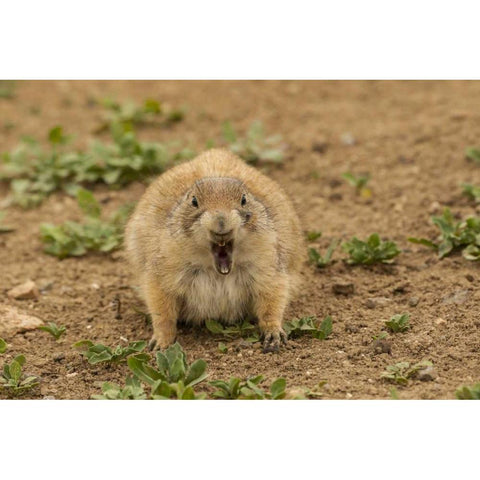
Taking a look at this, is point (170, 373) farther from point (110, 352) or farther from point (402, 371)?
point (402, 371)

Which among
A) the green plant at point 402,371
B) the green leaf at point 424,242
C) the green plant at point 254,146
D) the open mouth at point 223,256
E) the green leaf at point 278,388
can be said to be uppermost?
the green plant at point 254,146

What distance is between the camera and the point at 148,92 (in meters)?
13.3

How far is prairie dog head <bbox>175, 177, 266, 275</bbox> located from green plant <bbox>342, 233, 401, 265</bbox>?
1.59 metres

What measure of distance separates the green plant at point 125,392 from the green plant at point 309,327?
4.70 feet

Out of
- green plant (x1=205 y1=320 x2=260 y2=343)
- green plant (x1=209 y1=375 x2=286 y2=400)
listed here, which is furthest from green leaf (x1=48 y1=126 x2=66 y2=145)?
green plant (x1=209 y1=375 x2=286 y2=400)

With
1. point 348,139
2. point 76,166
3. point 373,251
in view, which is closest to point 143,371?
point 373,251

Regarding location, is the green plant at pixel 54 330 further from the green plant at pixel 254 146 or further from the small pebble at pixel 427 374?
the green plant at pixel 254 146

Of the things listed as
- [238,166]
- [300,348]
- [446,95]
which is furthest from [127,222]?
[446,95]

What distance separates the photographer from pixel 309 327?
700 centimetres

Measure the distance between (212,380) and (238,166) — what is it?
241cm

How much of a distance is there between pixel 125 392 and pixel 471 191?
15.8ft

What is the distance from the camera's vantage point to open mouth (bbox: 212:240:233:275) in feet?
21.8

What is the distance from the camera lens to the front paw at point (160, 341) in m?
7.15

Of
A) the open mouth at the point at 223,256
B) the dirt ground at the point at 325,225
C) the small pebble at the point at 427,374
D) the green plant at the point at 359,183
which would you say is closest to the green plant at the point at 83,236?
the dirt ground at the point at 325,225
